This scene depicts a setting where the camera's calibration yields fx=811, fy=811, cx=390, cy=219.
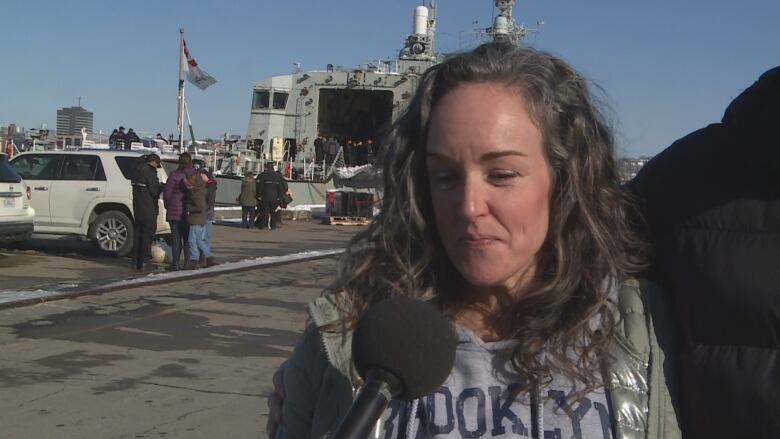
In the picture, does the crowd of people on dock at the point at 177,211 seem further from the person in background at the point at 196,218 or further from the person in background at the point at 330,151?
the person in background at the point at 330,151

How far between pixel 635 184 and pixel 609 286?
11.1 inches

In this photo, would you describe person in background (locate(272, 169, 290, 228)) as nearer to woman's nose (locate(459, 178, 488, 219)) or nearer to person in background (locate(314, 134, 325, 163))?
person in background (locate(314, 134, 325, 163))

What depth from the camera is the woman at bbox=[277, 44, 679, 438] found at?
5.79 ft

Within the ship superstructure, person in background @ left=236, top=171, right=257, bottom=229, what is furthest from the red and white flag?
the ship superstructure

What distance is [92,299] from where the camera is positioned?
9688mm

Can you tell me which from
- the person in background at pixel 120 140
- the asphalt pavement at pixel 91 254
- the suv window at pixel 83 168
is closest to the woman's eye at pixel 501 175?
the asphalt pavement at pixel 91 254

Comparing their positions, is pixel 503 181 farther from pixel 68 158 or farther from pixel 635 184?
pixel 68 158

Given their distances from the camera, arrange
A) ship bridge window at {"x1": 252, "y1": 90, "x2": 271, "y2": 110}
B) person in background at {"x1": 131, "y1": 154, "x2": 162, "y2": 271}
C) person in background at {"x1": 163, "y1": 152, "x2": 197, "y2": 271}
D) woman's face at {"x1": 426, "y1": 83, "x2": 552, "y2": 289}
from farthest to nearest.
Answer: ship bridge window at {"x1": 252, "y1": 90, "x2": 271, "y2": 110} → person in background at {"x1": 163, "y1": 152, "x2": 197, "y2": 271} → person in background at {"x1": 131, "y1": 154, "x2": 162, "y2": 271} → woman's face at {"x1": 426, "y1": 83, "x2": 552, "y2": 289}

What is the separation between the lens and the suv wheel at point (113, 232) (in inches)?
559

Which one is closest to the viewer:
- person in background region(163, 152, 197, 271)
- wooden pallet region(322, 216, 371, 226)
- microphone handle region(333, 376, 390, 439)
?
microphone handle region(333, 376, 390, 439)

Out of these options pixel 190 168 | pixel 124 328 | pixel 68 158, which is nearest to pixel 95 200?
pixel 68 158

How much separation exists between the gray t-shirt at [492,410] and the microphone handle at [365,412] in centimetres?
48

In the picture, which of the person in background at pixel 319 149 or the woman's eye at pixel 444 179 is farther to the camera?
the person in background at pixel 319 149

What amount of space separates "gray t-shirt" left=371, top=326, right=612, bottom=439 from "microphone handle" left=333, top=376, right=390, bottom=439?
1.58 feet
